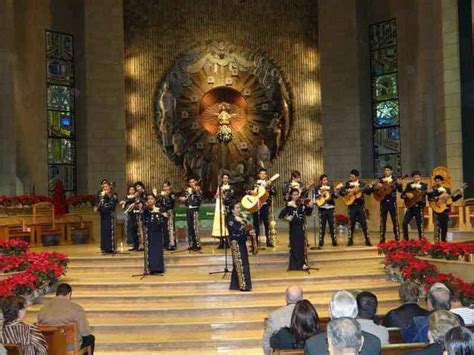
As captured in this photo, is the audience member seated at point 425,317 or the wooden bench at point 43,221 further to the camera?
the wooden bench at point 43,221

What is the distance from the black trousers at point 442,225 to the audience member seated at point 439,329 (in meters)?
10.0

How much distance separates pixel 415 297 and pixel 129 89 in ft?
56.4

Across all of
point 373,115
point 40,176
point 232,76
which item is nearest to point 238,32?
point 232,76

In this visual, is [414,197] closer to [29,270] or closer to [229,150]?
[29,270]

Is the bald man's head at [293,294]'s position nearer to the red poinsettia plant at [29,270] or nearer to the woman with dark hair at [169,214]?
the red poinsettia plant at [29,270]

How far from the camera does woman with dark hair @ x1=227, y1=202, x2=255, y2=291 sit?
1262 cm

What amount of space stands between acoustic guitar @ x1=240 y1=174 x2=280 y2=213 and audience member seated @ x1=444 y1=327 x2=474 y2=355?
10228mm

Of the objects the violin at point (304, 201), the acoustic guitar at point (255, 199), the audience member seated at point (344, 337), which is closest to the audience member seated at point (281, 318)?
the audience member seated at point (344, 337)

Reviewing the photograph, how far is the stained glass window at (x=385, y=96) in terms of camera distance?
23.5 meters

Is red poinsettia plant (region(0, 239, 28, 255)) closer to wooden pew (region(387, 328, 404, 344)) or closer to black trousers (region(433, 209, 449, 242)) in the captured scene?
black trousers (region(433, 209, 449, 242))

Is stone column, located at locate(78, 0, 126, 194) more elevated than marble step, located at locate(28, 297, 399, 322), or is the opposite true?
stone column, located at locate(78, 0, 126, 194)

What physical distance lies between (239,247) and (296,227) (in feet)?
5.72

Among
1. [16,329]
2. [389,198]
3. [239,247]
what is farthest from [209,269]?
[16,329]

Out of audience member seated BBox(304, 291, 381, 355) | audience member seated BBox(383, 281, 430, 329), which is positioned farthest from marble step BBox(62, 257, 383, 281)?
audience member seated BBox(304, 291, 381, 355)
